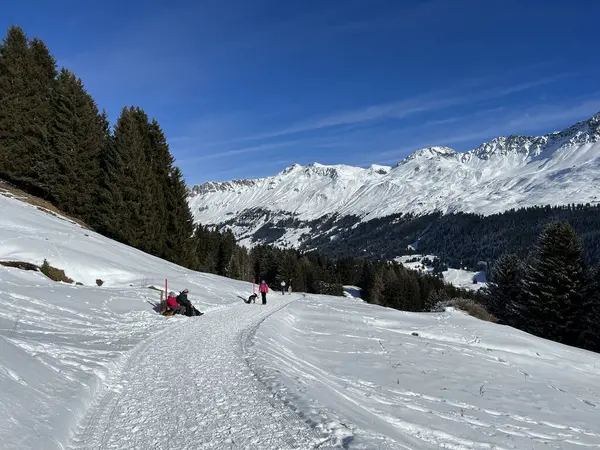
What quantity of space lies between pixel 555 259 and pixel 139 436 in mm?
40825

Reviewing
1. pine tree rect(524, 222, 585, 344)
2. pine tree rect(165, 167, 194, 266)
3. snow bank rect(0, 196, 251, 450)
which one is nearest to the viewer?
snow bank rect(0, 196, 251, 450)

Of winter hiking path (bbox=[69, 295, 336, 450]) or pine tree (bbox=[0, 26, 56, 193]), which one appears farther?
pine tree (bbox=[0, 26, 56, 193])

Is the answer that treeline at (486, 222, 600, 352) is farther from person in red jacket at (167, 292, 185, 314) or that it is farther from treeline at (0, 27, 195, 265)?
treeline at (0, 27, 195, 265)

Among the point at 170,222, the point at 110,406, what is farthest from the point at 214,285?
the point at 110,406

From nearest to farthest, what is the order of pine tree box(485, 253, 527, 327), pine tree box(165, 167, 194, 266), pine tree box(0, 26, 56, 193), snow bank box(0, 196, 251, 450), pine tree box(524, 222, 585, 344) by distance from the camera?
snow bank box(0, 196, 251, 450) < pine tree box(524, 222, 585, 344) < pine tree box(0, 26, 56, 193) < pine tree box(165, 167, 194, 266) < pine tree box(485, 253, 527, 327)

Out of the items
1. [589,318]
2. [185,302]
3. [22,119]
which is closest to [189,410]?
[185,302]

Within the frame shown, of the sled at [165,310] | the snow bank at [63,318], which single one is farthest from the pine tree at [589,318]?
the sled at [165,310]

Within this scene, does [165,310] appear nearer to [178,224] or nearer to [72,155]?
[72,155]

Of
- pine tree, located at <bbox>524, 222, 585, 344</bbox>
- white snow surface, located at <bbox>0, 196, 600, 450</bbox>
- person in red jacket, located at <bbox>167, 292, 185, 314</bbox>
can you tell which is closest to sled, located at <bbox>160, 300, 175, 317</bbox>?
person in red jacket, located at <bbox>167, 292, 185, 314</bbox>

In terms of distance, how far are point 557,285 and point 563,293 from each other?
83 cm

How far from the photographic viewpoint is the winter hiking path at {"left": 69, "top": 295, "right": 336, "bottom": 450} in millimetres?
6441

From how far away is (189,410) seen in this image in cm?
775

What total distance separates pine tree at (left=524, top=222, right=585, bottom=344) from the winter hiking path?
3485 centimetres

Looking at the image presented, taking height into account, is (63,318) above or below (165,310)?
above
